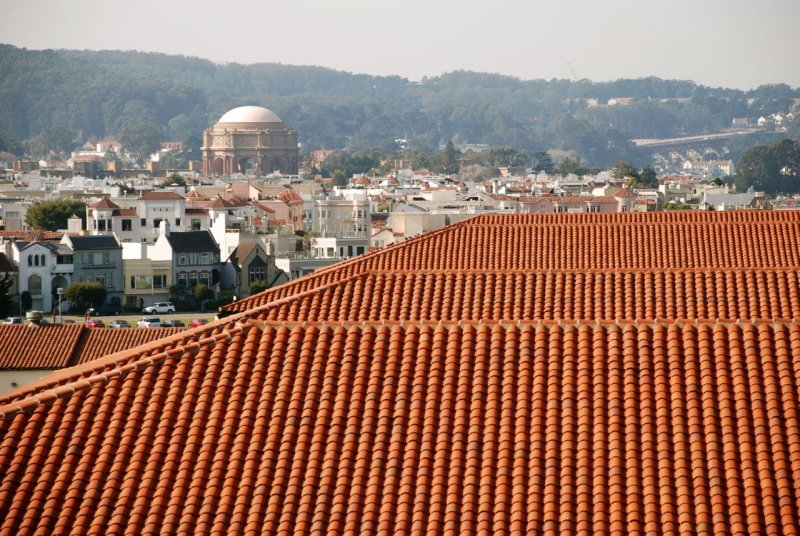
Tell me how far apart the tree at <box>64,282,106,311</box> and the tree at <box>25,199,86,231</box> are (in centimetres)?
2591

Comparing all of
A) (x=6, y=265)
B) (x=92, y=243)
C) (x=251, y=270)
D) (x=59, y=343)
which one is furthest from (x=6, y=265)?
(x=59, y=343)

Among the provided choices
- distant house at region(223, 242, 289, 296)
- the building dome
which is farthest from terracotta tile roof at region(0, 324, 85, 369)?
the building dome

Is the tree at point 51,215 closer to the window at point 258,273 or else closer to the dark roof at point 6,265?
the window at point 258,273

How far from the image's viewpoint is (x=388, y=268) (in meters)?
23.5

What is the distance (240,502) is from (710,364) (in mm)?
2740

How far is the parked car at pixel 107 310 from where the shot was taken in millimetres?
57781

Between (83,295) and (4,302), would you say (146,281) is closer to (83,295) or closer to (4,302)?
(83,295)

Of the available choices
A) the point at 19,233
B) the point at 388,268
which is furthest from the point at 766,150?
the point at 388,268

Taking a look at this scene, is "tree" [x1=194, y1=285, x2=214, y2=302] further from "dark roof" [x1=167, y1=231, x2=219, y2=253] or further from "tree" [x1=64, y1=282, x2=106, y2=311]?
"tree" [x1=64, y1=282, x2=106, y2=311]

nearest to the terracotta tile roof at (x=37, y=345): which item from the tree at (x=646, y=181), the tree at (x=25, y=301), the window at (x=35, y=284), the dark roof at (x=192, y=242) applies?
the tree at (x=25, y=301)

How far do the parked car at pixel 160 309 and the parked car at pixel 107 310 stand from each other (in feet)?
3.02

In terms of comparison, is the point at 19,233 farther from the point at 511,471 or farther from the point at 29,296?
the point at 511,471

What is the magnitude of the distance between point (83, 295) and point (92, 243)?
4.43 meters

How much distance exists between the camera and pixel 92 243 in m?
61.7
